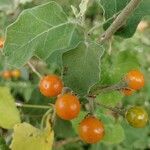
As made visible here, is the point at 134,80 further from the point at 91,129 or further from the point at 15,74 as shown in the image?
the point at 15,74

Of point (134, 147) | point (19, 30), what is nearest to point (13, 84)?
point (134, 147)

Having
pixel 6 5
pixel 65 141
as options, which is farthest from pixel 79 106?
pixel 65 141

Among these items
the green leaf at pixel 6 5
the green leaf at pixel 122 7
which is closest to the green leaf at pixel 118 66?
the green leaf at pixel 122 7

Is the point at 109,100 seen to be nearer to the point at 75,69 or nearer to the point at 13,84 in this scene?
the point at 75,69

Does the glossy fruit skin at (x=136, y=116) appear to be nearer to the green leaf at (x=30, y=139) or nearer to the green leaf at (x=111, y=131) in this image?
the green leaf at (x=30, y=139)

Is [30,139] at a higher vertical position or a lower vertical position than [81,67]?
lower
